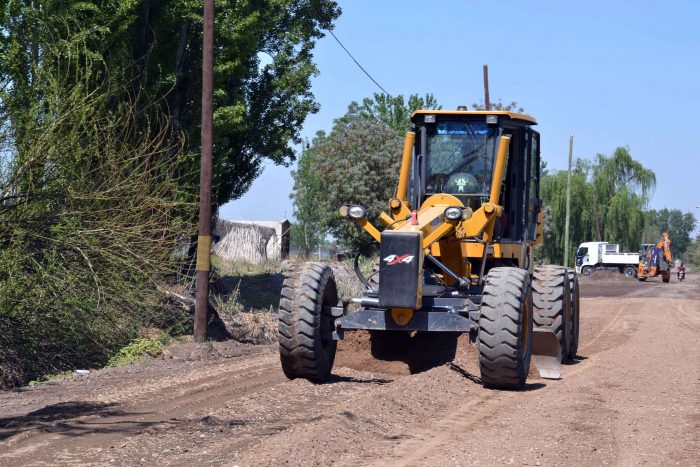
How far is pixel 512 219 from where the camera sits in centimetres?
1319

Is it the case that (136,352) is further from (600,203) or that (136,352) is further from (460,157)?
(600,203)

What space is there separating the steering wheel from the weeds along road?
210 centimetres

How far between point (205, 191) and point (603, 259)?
1966 inches

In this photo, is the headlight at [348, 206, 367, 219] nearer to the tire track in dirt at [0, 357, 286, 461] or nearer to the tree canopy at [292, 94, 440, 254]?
the tire track in dirt at [0, 357, 286, 461]

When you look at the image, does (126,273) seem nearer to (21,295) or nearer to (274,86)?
(21,295)

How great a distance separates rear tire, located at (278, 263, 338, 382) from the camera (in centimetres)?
1092

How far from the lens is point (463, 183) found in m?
12.7

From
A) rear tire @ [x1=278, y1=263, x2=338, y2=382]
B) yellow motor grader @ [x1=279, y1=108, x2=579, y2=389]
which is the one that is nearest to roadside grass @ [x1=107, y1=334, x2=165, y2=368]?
yellow motor grader @ [x1=279, y1=108, x2=579, y2=389]

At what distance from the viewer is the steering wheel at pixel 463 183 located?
12.7 m

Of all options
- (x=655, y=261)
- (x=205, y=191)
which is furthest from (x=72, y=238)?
(x=655, y=261)

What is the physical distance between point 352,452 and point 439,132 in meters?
6.50

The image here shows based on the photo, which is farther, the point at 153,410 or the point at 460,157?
the point at 460,157

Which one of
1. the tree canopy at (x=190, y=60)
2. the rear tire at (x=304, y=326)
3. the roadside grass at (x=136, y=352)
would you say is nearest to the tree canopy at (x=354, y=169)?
the tree canopy at (x=190, y=60)

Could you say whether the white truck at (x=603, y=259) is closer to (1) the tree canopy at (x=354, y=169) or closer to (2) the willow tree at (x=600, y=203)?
(2) the willow tree at (x=600, y=203)
